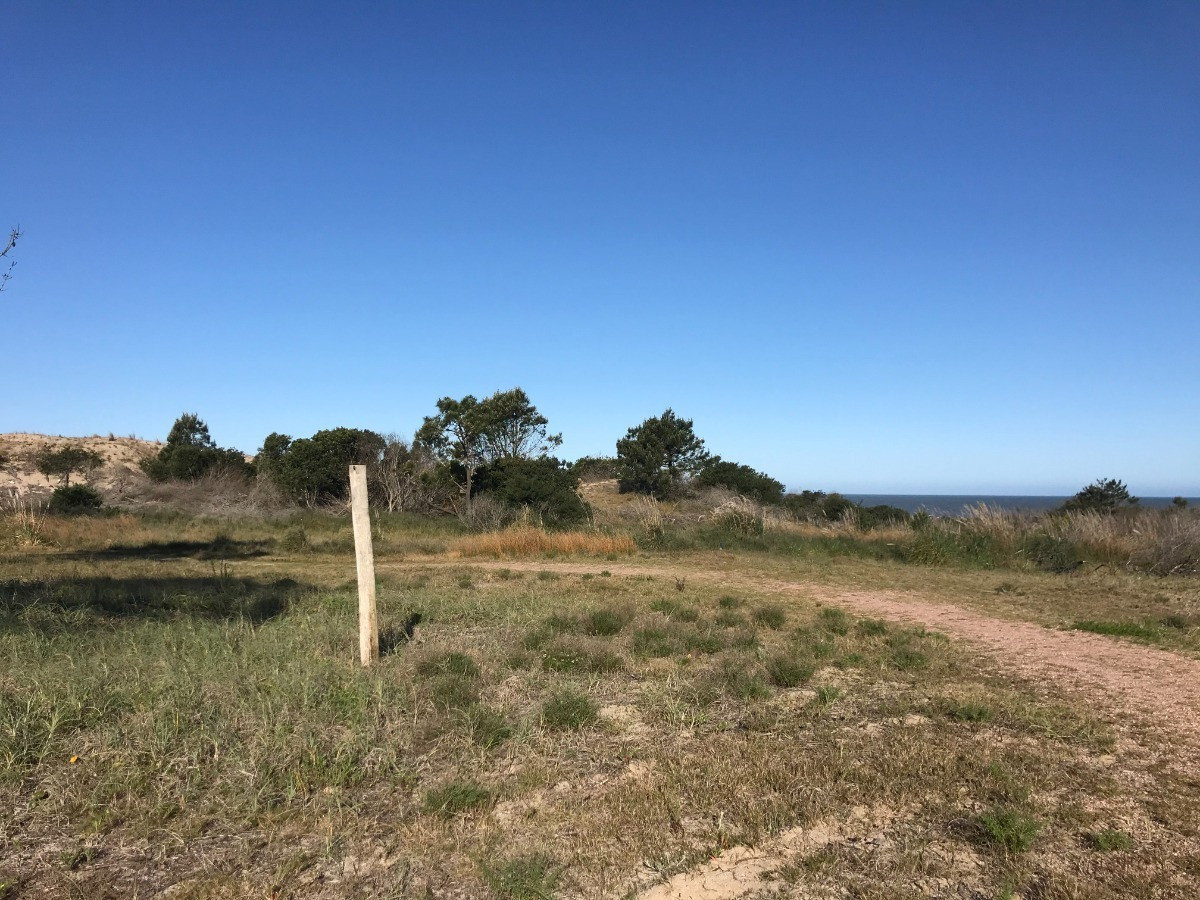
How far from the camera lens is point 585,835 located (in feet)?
12.0

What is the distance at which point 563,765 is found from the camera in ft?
14.8

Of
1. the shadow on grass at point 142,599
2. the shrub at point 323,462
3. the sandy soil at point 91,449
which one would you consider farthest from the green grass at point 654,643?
the sandy soil at point 91,449

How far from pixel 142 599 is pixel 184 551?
9687mm

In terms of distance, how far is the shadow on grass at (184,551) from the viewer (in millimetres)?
16859

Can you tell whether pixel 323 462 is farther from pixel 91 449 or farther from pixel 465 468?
pixel 91 449

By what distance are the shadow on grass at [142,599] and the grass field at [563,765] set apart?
21 centimetres

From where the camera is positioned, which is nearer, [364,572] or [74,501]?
[364,572]

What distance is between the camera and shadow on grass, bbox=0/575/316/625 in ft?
27.9

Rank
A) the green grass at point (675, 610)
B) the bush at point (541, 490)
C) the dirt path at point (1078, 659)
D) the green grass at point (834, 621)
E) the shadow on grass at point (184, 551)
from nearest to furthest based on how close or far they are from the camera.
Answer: the dirt path at point (1078, 659)
the green grass at point (834, 621)
the green grass at point (675, 610)
the shadow on grass at point (184, 551)
the bush at point (541, 490)

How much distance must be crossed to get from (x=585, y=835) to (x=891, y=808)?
1589 millimetres

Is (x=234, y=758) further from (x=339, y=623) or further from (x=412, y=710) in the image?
(x=339, y=623)

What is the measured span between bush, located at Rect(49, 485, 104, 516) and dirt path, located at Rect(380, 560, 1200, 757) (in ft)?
70.3

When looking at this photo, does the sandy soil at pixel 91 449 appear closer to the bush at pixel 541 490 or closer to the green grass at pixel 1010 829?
the bush at pixel 541 490

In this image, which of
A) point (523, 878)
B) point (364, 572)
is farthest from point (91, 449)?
point (523, 878)
